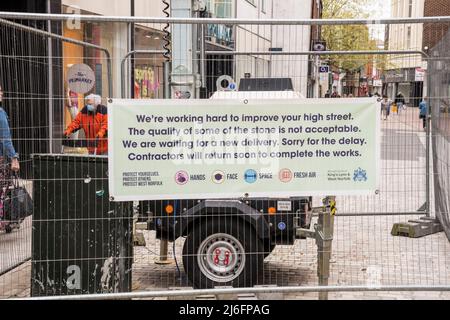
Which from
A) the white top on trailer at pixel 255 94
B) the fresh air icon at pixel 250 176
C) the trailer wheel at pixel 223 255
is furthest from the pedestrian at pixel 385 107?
the trailer wheel at pixel 223 255

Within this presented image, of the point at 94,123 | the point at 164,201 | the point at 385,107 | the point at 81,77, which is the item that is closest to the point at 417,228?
the point at 385,107

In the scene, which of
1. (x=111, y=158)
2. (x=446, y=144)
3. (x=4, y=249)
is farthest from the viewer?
(x=446, y=144)

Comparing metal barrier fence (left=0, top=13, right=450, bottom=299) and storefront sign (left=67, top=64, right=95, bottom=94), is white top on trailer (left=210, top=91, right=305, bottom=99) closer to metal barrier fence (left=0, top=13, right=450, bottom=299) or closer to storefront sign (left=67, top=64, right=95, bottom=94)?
metal barrier fence (left=0, top=13, right=450, bottom=299)

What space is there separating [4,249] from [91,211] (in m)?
1.61

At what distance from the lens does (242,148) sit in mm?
4824

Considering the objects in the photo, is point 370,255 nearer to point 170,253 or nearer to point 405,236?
point 405,236

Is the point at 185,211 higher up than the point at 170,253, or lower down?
higher up

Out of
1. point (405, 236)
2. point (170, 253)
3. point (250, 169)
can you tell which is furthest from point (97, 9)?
point (250, 169)

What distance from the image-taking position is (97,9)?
42.7 ft

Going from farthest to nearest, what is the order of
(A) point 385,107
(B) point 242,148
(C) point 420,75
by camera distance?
1. (C) point 420,75
2. (A) point 385,107
3. (B) point 242,148

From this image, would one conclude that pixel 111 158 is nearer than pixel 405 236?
Yes

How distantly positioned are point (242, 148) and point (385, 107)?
1.33 meters

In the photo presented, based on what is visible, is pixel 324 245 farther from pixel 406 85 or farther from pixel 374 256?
pixel 374 256

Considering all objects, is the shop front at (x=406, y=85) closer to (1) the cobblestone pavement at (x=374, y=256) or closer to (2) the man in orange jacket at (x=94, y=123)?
(1) the cobblestone pavement at (x=374, y=256)
